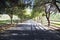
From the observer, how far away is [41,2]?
131 ft

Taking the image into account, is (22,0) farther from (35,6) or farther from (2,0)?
(2,0)

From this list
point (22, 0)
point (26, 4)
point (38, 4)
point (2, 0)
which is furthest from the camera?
point (38, 4)

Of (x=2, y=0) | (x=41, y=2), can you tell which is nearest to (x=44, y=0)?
(x=41, y=2)

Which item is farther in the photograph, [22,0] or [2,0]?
[22,0]

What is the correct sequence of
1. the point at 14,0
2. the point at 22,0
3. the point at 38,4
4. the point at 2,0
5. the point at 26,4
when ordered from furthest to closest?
1. the point at 38,4
2. the point at 26,4
3. the point at 22,0
4. the point at 14,0
5. the point at 2,0

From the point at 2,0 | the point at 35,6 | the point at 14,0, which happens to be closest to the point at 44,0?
the point at 35,6

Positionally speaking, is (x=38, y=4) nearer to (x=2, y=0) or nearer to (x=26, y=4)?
(x=26, y=4)

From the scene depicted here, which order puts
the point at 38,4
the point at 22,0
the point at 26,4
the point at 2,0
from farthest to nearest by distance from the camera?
the point at 38,4 < the point at 26,4 < the point at 22,0 < the point at 2,0

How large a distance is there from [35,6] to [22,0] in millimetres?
8271

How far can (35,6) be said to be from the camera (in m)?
42.8

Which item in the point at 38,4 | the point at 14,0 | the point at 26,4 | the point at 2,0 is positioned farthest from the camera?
the point at 38,4

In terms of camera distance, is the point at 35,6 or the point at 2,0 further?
the point at 35,6

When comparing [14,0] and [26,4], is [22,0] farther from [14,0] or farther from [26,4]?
[14,0]

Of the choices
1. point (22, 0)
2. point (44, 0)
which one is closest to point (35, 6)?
point (44, 0)
